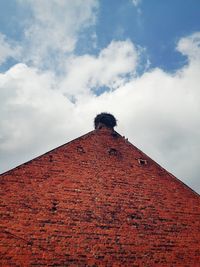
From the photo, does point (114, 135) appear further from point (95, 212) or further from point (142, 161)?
point (95, 212)

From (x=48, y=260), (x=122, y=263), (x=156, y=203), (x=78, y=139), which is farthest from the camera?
(x=78, y=139)

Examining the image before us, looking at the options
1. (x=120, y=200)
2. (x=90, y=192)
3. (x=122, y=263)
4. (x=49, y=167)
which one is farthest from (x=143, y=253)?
(x=49, y=167)

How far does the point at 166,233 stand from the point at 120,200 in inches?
70.5

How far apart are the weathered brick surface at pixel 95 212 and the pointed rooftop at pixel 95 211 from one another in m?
0.03

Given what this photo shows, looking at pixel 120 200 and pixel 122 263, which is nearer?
pixel 122 263

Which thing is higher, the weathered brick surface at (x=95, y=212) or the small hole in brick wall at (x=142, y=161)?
the small hole in brick wall at (x=142, y=161)

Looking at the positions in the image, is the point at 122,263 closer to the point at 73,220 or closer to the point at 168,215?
the point at 73,220

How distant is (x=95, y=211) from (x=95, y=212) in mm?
39

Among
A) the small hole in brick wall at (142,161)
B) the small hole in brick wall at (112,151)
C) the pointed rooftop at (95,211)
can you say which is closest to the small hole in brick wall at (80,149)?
the pointed rooftop at (95,211)

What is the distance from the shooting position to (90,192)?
9.38 meters

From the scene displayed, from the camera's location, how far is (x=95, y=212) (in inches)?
352

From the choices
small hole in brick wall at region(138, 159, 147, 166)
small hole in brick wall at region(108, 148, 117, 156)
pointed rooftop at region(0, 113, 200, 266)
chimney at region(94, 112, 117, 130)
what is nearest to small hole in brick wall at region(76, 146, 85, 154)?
pointed rooftop at region(0, 113, 200, 266)

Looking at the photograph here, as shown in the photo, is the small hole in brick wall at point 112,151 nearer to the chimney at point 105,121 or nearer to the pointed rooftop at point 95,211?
the pointed rooftop at point 95,211

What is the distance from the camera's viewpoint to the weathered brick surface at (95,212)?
7.80 meters
